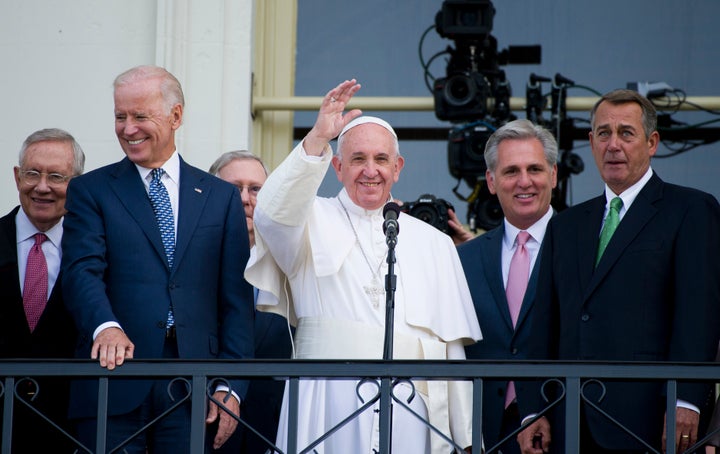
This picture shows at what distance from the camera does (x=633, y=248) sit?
4.81 metres

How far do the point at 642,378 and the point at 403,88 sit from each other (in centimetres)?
369

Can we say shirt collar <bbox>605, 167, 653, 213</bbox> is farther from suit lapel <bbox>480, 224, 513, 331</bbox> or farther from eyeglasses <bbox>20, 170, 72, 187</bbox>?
eyeglasses <bbox>20, 170, 72, 187</bbox>

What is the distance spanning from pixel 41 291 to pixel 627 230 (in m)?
2.10

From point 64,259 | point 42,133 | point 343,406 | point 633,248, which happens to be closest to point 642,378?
point 633,248

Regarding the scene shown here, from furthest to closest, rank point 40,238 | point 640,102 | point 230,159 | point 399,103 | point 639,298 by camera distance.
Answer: point 399,103
point 230,159
point 40,238
point 640,102
point 639,298

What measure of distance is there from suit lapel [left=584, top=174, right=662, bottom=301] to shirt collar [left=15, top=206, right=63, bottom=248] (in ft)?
6.47

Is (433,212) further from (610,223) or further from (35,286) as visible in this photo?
(35,286)

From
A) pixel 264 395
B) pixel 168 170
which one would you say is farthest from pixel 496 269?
pixel 168 170

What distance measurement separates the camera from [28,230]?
532 cm

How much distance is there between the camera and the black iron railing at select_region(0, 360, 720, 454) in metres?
4.29

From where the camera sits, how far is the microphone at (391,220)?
4.46m

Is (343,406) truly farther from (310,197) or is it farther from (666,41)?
(666,41)

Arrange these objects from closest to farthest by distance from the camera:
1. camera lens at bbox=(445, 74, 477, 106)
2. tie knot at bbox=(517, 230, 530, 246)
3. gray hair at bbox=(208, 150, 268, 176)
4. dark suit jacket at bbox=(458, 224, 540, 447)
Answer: dark suit jacket at bbox=(458, 224, 540, 447) < tie knot at bbox=(517, 230, 530, 246) < gray hair at bbox=(208, 150, 268, 176) < camera lens at bbox=(445, 74, 477, 106)

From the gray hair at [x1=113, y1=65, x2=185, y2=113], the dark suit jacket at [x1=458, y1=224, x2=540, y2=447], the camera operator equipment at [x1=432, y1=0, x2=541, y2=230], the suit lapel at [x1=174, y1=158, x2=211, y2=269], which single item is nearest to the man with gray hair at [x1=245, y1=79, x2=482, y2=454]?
the dark suit jacket at [x1=458, y1=224, x2=540, y2=447]
